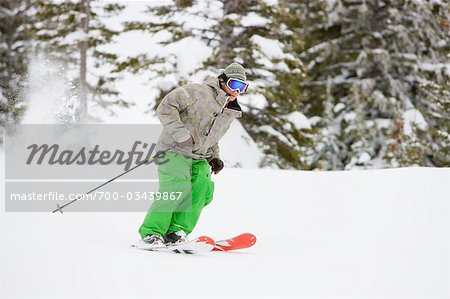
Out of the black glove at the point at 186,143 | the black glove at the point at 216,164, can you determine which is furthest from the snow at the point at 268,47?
the black glove at the point at 186,143

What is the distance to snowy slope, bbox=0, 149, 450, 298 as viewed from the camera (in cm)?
334

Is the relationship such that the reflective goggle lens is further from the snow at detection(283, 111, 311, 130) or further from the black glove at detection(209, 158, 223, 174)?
the snow at detection(283, 111, 311, 130)

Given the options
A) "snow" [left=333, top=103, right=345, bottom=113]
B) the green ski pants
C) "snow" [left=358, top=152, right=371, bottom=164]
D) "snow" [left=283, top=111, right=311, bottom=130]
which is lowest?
"snow" [left=358, top=152, right=371, bottom=164]

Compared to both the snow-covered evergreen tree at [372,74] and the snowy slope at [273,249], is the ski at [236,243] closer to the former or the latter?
the snowy slope at [273,249]

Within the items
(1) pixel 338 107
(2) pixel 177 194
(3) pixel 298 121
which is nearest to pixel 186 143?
(2) pixel 177 194

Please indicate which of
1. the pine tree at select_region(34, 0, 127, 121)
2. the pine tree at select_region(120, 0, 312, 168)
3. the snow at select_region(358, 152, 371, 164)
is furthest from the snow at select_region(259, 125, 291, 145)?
the pine tree at select_region(34, 0, 127, 121)

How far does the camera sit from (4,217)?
197 inches

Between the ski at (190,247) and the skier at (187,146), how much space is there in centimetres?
6

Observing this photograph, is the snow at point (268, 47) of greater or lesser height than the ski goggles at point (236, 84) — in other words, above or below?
below

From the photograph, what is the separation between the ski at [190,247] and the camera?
4.34m

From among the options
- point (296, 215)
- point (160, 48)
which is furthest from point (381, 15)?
point (296, 215)

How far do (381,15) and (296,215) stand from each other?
14181mm

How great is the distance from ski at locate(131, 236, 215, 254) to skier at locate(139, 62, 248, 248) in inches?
2.3

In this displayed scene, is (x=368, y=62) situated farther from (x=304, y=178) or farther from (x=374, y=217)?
(x=374, y=217)
